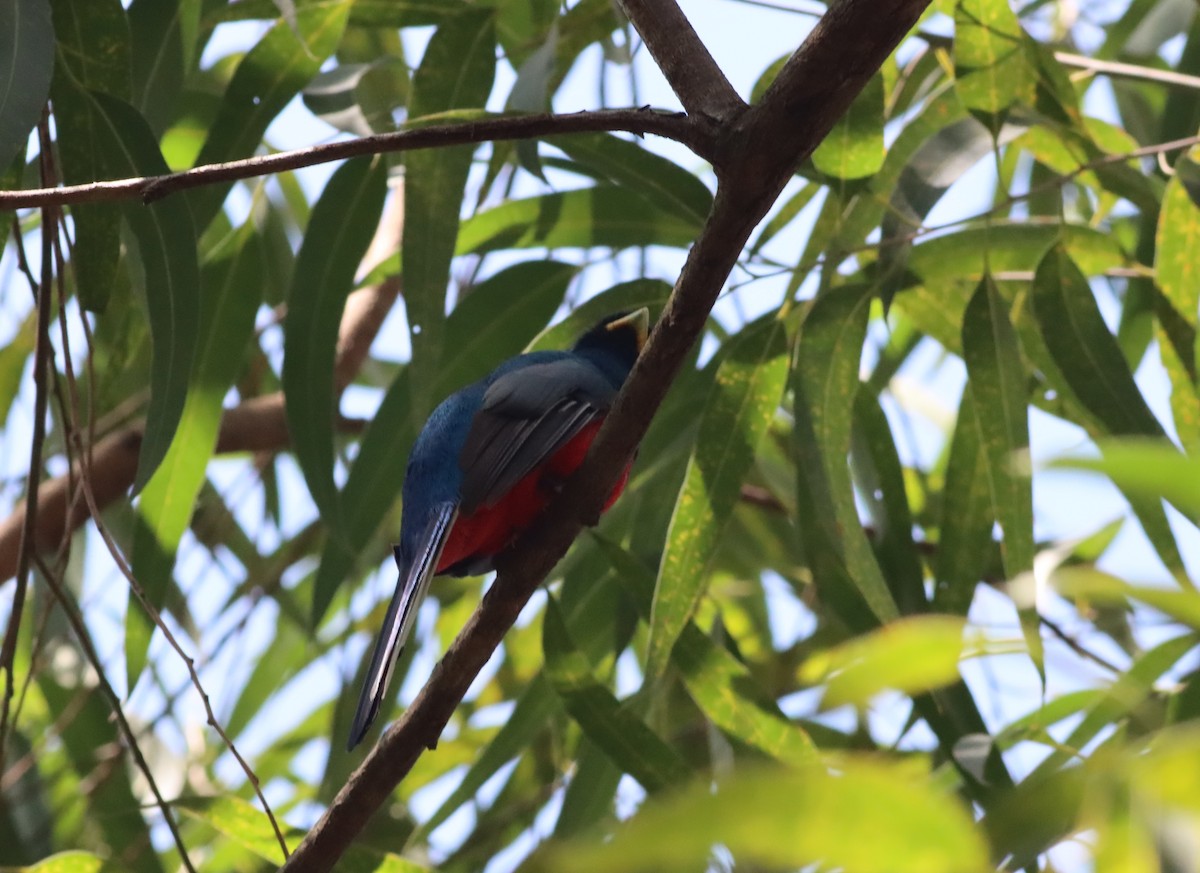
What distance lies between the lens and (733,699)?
2736 millimetres

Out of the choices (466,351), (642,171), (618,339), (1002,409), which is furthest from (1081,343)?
(466,351)

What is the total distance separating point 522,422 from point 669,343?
993mm

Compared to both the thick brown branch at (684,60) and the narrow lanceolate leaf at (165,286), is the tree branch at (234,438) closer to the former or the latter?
the narrow lanceolate leaf at (165,286)

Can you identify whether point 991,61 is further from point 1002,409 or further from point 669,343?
point 669,343

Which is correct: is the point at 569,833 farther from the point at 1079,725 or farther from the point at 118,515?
the point at 118,515

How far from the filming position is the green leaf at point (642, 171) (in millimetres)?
2873

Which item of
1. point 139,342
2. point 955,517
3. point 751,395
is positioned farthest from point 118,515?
point 955,517

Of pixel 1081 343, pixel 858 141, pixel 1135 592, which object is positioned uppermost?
pixel 858 141

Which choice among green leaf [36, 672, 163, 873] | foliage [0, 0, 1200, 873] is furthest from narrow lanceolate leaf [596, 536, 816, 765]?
green leaf [36, 672, 163, 873]

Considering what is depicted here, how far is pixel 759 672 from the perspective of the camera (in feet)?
15.2

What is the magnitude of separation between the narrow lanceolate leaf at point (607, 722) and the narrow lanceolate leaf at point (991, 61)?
4.27 feet

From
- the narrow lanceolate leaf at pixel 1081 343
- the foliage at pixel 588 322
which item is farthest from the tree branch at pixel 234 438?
the narrow lanceolate leaf at pixel 1081 343

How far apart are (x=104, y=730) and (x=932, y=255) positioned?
2.66 m

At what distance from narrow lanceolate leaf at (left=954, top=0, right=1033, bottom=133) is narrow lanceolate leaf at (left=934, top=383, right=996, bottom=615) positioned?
579mm
